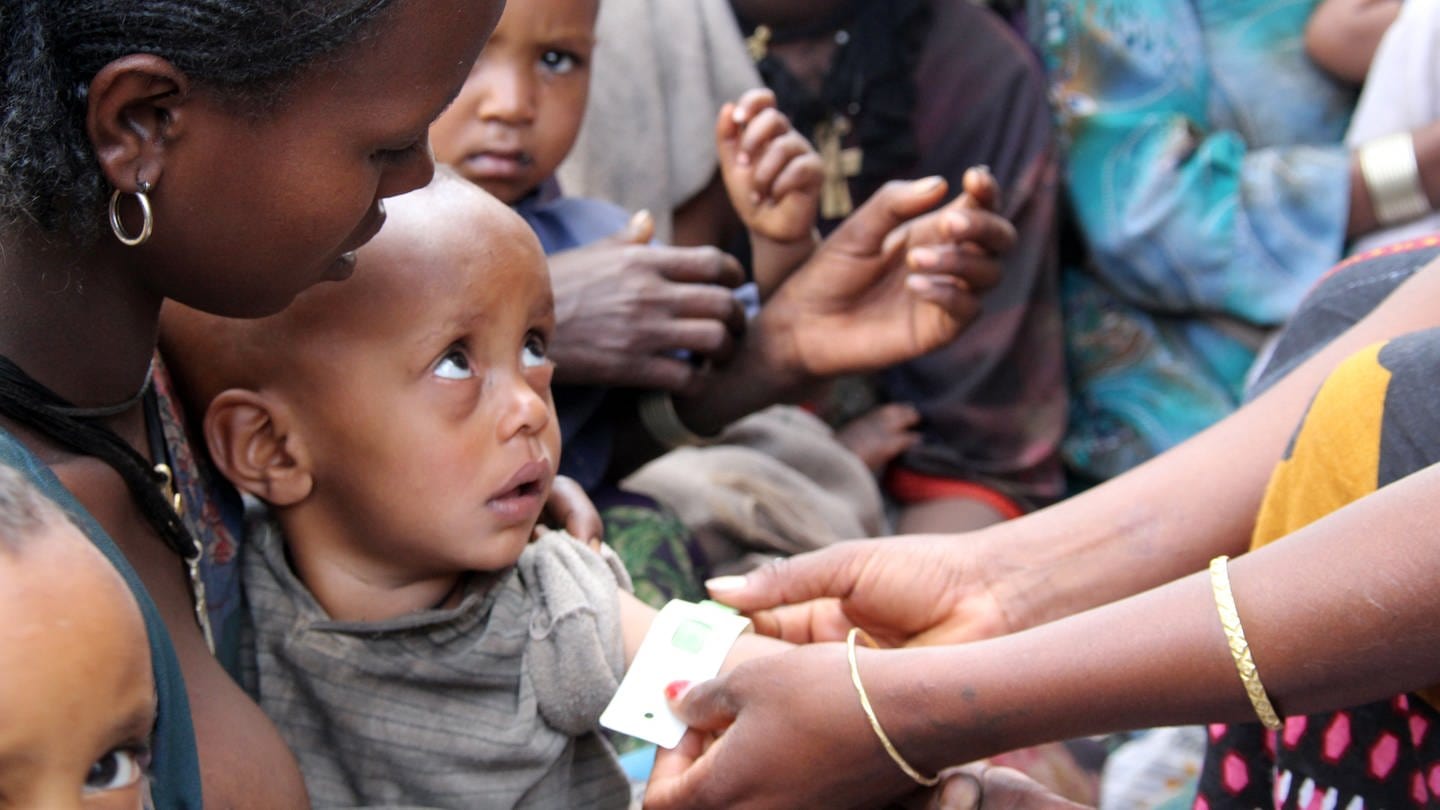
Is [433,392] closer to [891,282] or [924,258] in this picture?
[924,258]

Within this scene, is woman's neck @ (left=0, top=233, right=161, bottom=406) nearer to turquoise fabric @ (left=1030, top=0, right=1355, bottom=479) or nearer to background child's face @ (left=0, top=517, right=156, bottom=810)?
background child's face @ (left=0, top=517, right=156, bottom=810)

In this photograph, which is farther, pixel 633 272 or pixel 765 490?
pixel 765 490

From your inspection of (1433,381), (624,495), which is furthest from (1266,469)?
(624,495)

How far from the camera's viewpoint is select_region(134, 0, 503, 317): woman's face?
1.37 metres

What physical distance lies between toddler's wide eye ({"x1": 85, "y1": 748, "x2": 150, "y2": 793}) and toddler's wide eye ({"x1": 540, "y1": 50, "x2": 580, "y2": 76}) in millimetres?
1626

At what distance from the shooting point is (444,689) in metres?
1.73

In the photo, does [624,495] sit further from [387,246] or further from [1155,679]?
[1155,679]

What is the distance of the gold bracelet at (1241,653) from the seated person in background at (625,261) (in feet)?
3.27

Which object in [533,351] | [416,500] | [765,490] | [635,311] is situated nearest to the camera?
[416,500]

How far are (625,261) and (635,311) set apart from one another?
0.09 metres

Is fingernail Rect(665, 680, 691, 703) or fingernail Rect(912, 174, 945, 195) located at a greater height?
fingernail Rect(912, 174, 945, 195)

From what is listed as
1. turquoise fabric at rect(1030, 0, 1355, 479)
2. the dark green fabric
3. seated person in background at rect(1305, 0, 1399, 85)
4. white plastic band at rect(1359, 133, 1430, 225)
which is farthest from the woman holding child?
seated person in background at rect(1305, 0, 1399, 85)

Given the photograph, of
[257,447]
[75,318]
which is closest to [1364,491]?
[257,447]

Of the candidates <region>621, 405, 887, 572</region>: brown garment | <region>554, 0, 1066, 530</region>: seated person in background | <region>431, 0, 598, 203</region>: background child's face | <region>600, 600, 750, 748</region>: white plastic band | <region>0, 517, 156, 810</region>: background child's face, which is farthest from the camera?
<region>554, 0, 1066, 530</region>: seated person in background
